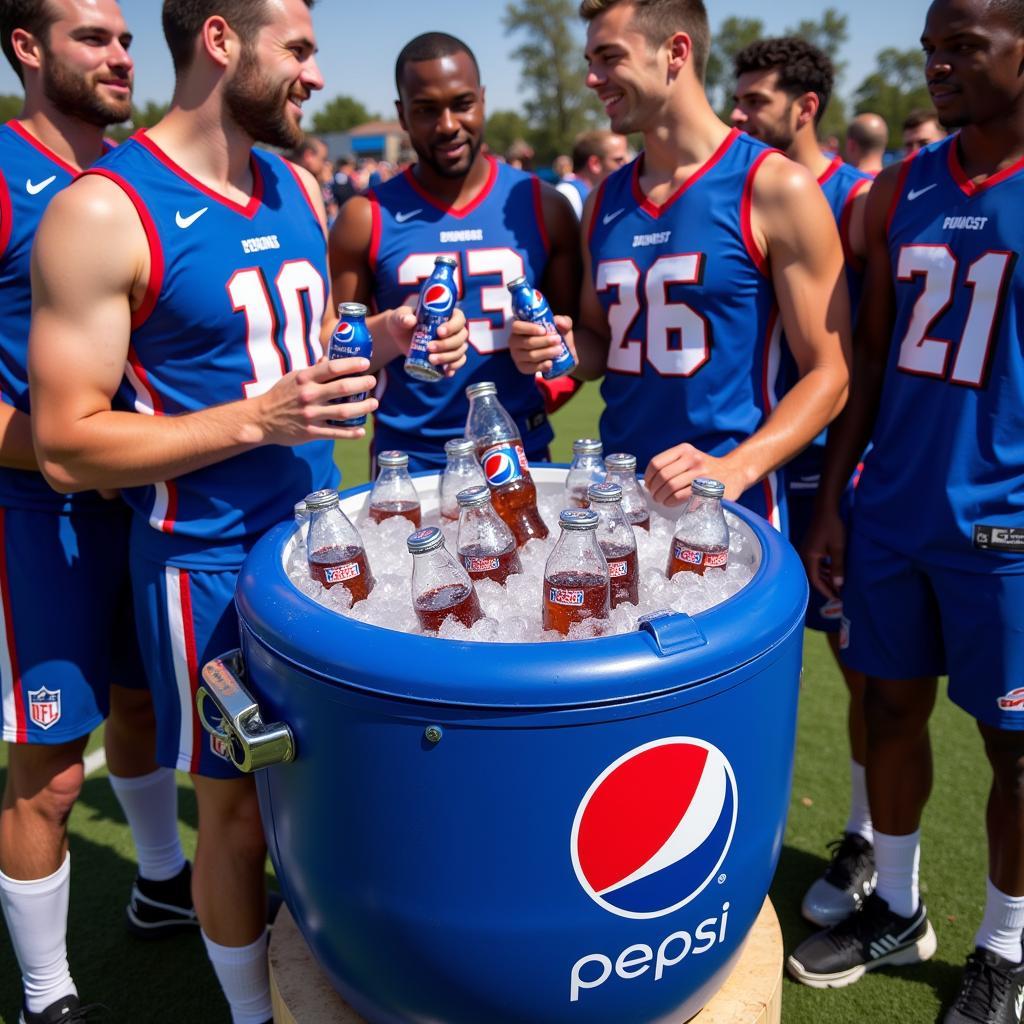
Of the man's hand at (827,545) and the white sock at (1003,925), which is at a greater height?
the man's hand at (827,545)

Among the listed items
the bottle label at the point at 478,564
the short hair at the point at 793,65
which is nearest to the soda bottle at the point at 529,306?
the bottle label at the point at 478,564

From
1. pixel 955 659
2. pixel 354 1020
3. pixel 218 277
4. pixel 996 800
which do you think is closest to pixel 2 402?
pixel 218 277

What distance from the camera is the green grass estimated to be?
2453 mm

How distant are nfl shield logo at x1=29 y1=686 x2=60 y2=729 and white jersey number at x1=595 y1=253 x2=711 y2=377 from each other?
1793 millimetres

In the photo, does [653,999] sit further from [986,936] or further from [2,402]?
[2,402]

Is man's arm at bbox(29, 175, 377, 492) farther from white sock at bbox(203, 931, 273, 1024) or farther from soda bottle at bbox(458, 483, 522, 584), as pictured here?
white sock at bbox(203, 931, 273, 1024)

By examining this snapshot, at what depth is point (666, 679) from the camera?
128 centimetres

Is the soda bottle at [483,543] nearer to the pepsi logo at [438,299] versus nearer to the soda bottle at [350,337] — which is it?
the soda bottle at [350,337]

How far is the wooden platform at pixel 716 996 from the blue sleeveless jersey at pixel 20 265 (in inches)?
48.6

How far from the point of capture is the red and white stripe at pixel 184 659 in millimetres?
2016

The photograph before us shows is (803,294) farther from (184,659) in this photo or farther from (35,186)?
(35,186)

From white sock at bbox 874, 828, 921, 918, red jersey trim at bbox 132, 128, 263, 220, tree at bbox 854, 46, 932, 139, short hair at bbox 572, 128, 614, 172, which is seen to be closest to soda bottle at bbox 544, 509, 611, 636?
red jersey trim at bbox 132, 128, 263, 220

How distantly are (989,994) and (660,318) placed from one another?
1991 mm

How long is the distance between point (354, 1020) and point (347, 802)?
2.01 feet
